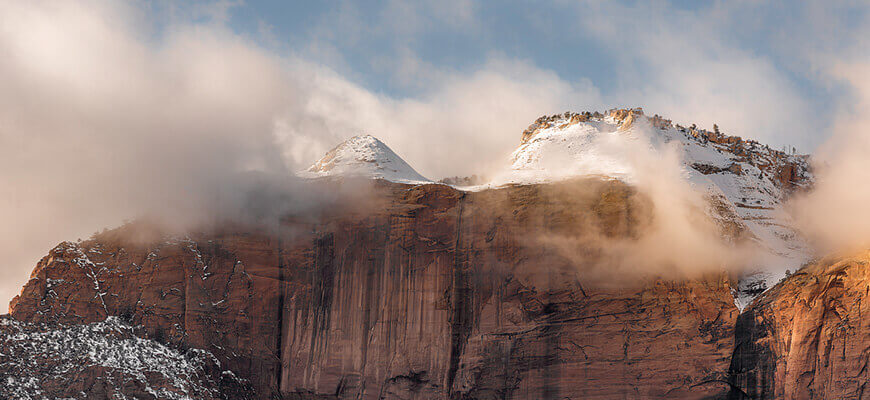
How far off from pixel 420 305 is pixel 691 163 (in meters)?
20.9

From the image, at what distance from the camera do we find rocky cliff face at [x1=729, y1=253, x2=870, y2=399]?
47281 mm

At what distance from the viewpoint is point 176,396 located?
4609cm

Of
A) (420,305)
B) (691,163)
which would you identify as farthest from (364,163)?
(691,163)

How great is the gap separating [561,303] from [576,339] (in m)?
2.23

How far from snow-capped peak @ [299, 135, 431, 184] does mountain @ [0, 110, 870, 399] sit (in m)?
0.85

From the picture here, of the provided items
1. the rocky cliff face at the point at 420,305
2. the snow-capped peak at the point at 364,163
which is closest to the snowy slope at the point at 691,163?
the rocky cliff face at the point at 420,305

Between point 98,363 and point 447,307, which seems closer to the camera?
point 98,363

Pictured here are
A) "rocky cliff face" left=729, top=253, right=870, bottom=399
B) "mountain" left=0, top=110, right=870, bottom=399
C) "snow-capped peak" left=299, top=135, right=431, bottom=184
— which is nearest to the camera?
"rocky cliff face" left=729, top=253, right=870, bottom=399

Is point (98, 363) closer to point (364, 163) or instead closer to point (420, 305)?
point (420, 305)

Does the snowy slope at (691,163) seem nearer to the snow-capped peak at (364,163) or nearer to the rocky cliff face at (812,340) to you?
the rocky cliff face at (812,340)

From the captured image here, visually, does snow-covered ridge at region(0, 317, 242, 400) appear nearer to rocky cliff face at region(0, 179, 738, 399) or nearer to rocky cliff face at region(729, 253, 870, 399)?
rocky cliff face at region(0, 179, 738, 399)

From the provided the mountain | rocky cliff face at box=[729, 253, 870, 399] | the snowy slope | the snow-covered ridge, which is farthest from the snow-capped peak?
rocky cliff face at box=[729, 253, 870, 399]

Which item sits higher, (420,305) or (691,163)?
(691,163)

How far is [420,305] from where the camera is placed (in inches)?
2042
